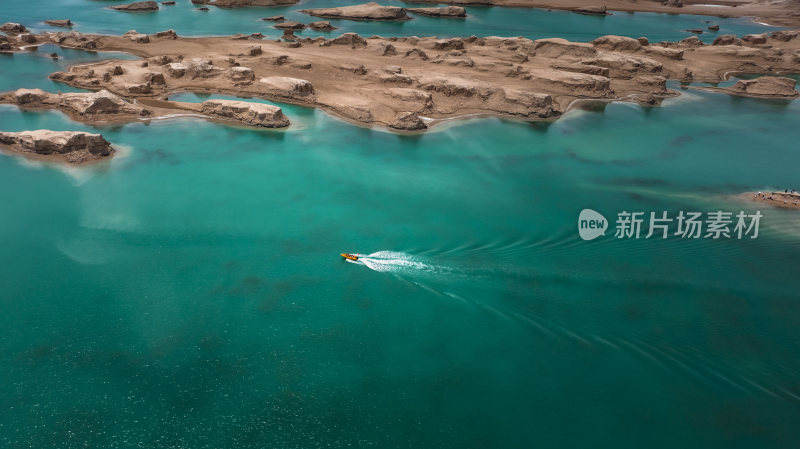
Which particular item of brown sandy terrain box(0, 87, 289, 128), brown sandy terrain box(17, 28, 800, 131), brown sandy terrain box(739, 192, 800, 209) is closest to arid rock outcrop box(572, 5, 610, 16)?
brown sandy terrain box(17, 28, 800, 131)

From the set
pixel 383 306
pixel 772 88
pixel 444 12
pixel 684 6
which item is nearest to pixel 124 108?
pixel 383 306

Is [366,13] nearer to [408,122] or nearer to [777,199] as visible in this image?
[408,122]

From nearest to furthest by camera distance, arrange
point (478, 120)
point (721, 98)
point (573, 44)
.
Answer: point (478, 120) < point (721, 98) < point (573, 44)

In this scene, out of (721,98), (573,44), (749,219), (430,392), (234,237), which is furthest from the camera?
(573,44)

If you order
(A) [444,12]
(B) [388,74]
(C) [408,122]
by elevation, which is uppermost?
(A) [444,12]

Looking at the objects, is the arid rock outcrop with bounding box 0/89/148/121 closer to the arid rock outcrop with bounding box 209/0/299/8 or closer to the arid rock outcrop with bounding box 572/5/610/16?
the arid rock outcrop with bounding box 209/0/299/8

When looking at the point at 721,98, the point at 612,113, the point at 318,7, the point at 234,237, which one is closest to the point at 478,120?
the point at 612,113

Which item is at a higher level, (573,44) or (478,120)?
(573,44)

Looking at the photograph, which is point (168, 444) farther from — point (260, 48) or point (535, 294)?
point (260, 48)
